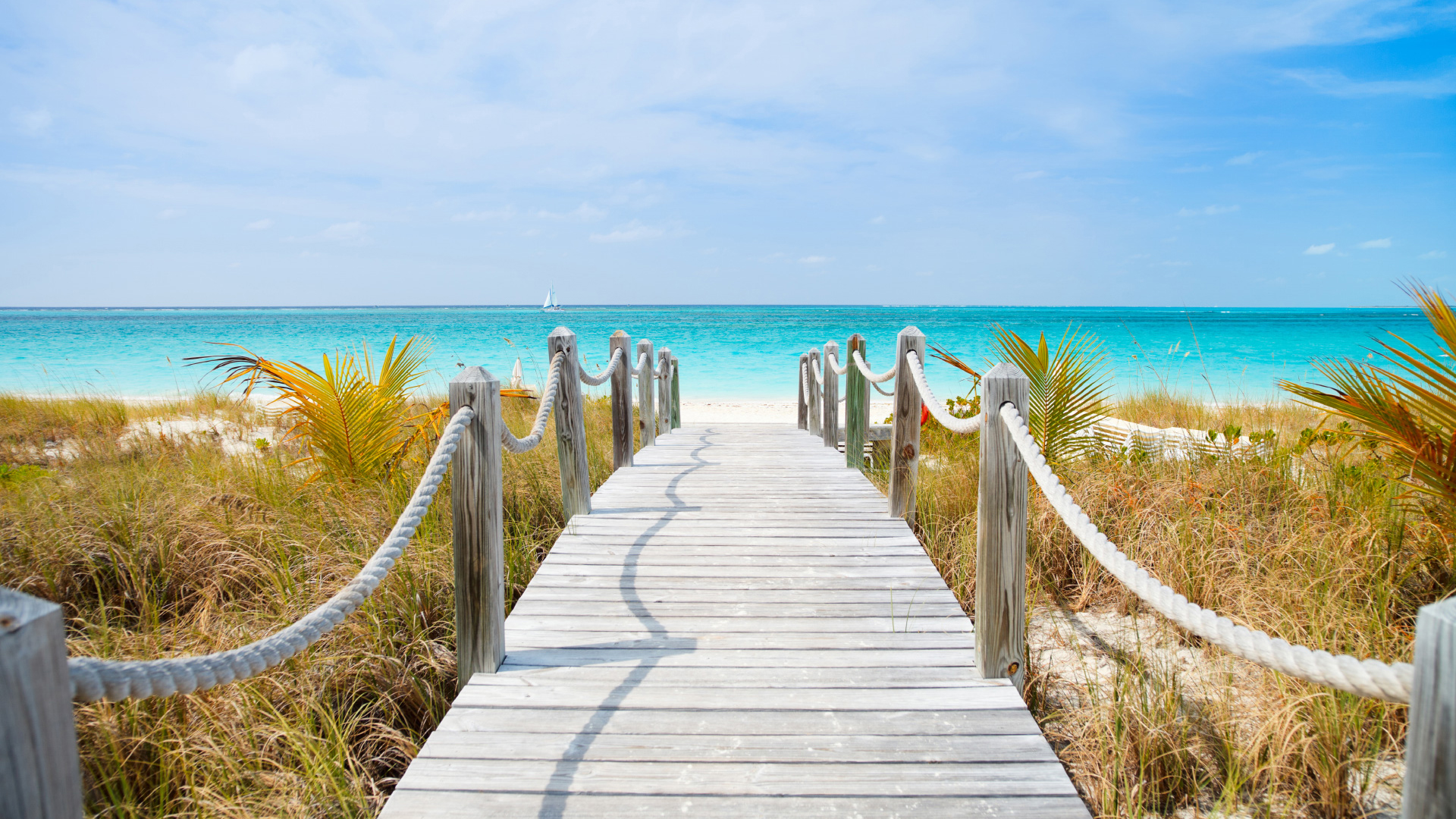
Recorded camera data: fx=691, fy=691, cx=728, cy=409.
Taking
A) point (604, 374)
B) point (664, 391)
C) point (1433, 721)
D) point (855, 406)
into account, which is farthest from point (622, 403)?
point (1433, 721)

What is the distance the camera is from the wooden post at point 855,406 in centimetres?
630

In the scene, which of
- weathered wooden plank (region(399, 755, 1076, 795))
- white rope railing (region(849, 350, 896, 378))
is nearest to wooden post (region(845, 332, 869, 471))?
white rope railing (region(849, 350, 896, 378))

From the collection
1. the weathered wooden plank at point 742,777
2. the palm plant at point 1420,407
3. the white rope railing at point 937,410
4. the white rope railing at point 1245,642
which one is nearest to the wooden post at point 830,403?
the white rope railing at point 937,410

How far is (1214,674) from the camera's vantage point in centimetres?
307

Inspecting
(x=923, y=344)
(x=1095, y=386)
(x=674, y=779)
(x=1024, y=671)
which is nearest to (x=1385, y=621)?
(x=1024, y=671)

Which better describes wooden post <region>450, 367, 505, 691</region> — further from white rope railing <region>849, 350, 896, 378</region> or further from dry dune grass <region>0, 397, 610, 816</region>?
white rope railing <region>849, 350, 896, 378</region>

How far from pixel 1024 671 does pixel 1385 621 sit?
164cm

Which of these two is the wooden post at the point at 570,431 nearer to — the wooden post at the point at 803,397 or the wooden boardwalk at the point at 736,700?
the wooden boardwalk at the point at 736,700

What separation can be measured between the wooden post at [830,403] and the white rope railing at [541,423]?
3.61 m

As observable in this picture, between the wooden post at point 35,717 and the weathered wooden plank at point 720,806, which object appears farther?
the weathered wooden plank at point 720,806

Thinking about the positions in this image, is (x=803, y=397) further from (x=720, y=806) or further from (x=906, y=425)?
(x=720, y=806)

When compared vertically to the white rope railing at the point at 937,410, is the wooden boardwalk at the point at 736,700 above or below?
below

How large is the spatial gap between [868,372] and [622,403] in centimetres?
224

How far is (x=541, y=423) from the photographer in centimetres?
402
